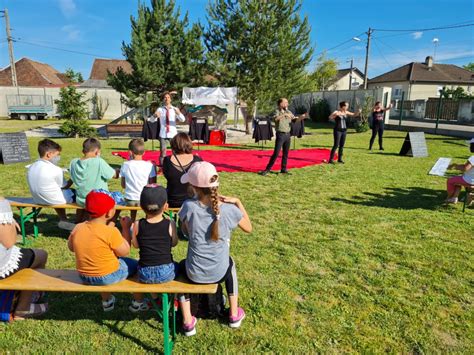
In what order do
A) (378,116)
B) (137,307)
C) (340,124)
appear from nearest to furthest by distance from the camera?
(137,307) < (340,124) < (378,116)

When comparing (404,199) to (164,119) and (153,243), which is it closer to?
(153,243)

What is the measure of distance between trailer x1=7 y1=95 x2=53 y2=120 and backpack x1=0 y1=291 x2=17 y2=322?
32944 mm

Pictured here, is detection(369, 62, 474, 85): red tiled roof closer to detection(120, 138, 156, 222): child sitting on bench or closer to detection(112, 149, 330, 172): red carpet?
detection(112, 149, 330, 172): red carpet

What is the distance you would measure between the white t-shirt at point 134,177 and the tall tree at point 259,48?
47.7 ft

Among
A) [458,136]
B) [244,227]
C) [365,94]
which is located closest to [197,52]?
[365,94]

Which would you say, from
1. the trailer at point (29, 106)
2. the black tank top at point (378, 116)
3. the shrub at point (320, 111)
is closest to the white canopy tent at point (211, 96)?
the black tank top at point (378, 116)

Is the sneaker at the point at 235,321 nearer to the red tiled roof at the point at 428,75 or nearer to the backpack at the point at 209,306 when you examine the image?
the backpack at the point at 209,306

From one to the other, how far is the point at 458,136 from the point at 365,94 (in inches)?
308

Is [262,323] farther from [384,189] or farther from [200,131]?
[200,131]

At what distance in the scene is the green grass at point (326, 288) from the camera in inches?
112

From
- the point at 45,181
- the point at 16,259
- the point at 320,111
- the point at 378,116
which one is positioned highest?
the point at 320,111

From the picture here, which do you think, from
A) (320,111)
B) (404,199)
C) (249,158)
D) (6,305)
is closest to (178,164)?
(6,305)

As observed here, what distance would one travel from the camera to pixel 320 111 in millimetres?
28938

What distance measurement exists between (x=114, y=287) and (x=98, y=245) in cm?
35
